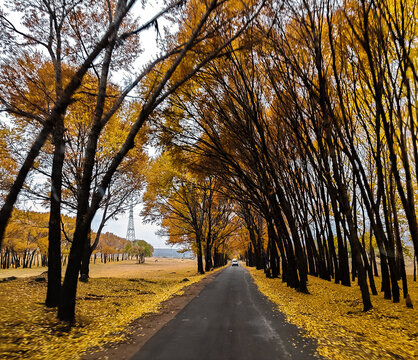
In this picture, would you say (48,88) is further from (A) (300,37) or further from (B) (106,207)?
(B) (106,207)

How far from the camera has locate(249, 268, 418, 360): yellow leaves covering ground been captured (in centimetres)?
467

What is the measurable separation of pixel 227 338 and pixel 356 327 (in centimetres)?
364

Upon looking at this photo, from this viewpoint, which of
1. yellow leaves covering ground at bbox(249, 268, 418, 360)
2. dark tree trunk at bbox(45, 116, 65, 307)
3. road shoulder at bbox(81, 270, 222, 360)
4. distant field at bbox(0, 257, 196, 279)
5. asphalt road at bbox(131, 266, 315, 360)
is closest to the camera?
asphalt road at bbox(131, 266, 315, 360)

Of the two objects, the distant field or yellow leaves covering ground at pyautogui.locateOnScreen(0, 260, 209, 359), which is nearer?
yellow leaves covering ground at pyautogui.locateOnScreen(0, 260, 209, 359)

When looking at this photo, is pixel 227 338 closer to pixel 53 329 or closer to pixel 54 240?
pixel 53 329

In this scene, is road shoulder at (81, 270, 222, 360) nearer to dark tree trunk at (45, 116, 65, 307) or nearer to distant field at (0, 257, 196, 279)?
dark tree trunk at (45, 116, 65, 307)

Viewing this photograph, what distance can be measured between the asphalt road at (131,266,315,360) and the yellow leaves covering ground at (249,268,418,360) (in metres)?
0.49

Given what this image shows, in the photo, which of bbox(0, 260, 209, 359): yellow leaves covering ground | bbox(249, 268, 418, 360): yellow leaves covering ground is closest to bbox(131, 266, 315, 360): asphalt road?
bbox(249, 268, 418, 360): yellow leaves covering ground

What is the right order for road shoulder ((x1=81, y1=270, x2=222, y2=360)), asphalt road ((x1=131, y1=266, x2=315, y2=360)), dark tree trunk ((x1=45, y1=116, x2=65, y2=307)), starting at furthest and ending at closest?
dark tree trunk ((x1=45, y1=116, x2=65, y2=307))
road shoulder ((x1=81, y1=270, x2=222, y2=360))
asphalt road ((x1=131, y1=266, x2=315, y2=360))

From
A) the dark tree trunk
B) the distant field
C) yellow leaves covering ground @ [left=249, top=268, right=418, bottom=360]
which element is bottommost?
the distant field

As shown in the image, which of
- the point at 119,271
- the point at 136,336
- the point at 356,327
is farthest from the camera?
the point at 119,271

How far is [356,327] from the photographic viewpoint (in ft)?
21.0

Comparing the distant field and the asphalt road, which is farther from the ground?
the asphalt road

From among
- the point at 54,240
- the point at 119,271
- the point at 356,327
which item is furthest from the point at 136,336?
the point at 119,271
